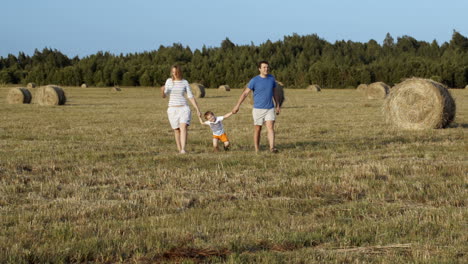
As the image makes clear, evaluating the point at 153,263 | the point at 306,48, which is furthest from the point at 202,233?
the point at 306,48

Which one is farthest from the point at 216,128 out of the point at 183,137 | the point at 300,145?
the point at 300,145

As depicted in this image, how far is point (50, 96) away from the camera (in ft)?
113

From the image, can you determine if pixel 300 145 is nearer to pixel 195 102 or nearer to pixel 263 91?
pixel 263 91

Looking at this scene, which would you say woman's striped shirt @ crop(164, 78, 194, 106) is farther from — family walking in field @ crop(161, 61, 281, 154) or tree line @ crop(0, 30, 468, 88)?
tree line @ crop(0, 30, 468, 88)

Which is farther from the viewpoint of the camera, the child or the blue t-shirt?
the child

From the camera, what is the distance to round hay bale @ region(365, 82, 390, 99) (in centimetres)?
4037

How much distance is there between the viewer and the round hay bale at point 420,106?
59.1 feet

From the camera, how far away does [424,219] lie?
19.8ft

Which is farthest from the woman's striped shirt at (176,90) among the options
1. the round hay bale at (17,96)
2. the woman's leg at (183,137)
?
the round hay bale at (17,96)

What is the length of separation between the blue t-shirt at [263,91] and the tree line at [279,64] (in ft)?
169

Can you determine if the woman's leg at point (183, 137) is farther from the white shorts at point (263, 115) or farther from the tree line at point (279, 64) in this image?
the tree line at point (279, 64)

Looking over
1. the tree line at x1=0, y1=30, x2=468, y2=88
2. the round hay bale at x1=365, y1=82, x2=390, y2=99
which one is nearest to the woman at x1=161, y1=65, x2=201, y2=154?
the round hay bale at x1=365, y1=82, x2=390, y2=99

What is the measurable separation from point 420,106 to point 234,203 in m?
12.7

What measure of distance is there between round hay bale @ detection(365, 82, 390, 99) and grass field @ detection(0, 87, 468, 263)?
27392 mm
